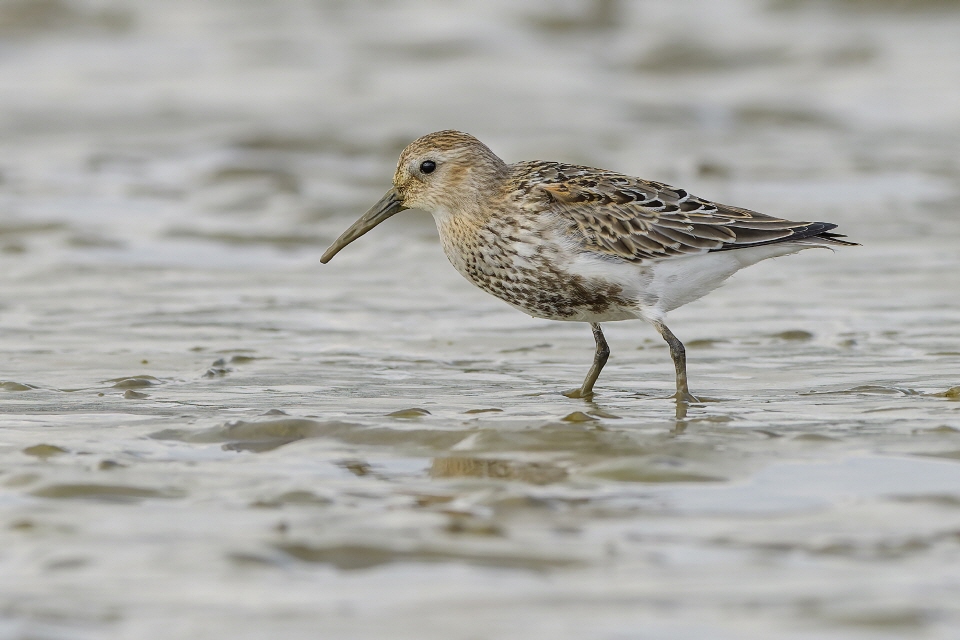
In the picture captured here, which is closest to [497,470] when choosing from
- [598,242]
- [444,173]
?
[598,242]

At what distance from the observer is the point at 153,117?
16.6 meters

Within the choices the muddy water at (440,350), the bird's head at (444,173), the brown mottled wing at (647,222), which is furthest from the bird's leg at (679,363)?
the bird's head at (444,173)

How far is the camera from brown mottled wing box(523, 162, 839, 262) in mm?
7453

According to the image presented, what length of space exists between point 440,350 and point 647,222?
182 cm

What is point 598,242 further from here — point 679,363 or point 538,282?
point 679,363

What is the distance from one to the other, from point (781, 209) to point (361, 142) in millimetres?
4816

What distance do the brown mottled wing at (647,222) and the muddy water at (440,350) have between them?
0.80m

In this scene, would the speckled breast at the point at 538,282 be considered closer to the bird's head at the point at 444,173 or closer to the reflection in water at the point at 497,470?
Answer: the bird's head at the point at 444,173

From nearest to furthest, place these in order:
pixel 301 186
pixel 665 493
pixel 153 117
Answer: pixel 665 493, pixel 301 186, pixel 153 117

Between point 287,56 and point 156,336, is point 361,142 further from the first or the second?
point 156,336

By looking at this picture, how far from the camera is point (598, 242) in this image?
7.42m

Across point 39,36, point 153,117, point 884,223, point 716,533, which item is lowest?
point 716,533

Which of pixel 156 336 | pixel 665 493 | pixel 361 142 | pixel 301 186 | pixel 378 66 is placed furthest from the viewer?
pixel 378 66

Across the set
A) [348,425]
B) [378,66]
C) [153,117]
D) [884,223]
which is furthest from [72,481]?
[378,66]
